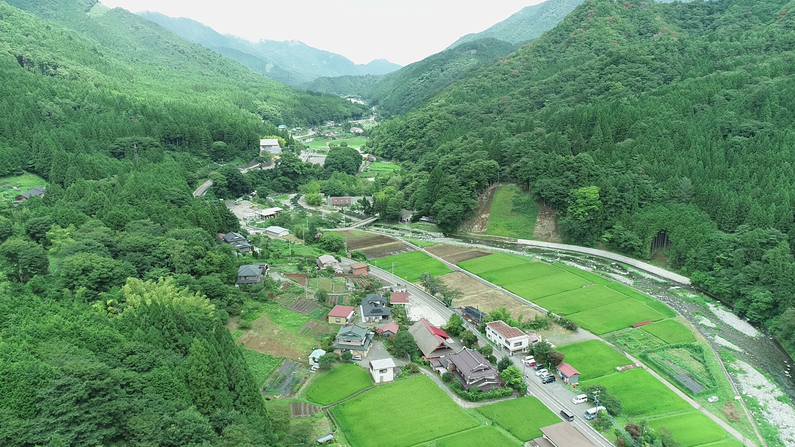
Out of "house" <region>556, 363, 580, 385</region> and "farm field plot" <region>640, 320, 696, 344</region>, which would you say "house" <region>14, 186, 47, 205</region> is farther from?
"farm field plot" <region>640, 320, 696, 344</region>

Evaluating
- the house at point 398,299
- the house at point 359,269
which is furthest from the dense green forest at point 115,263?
the house at point 398,299

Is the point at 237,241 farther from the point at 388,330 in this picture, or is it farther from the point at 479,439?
the point at 479,439

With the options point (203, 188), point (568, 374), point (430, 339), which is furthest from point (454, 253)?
point (203, 188)

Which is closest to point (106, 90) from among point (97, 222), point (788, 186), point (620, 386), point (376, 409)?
point (97, 222)

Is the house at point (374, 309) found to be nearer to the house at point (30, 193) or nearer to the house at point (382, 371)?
the house at point (382, 371)

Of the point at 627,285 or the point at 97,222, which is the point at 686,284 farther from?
the point at 97,222

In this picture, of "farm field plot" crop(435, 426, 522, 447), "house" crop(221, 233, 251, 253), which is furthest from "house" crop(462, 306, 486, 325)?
"house" crop(221, 233, 251, 253)

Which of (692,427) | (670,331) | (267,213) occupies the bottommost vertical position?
(267,213)
